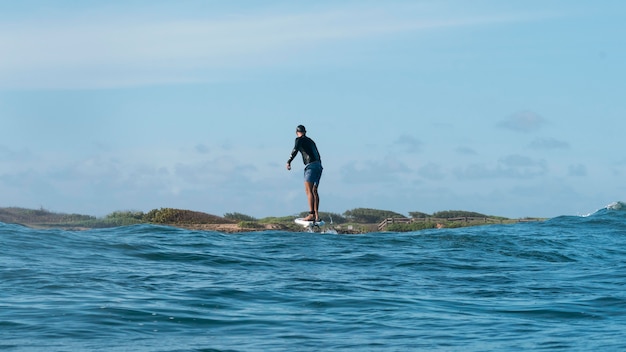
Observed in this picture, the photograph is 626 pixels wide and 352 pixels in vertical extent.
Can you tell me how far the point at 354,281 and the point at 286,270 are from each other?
166 cm

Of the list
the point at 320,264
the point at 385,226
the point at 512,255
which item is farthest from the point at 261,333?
the point at 385,226

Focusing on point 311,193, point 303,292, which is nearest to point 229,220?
point 311,193

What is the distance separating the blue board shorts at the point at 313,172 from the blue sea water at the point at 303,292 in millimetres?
1506

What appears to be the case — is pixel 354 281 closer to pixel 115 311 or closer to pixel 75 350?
pixel 115 311

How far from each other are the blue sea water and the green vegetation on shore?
5.54 metres

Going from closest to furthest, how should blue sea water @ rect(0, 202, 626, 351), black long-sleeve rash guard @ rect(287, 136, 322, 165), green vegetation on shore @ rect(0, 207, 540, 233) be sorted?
1. blue sea water @ rect(0, 202, 626, 351)
2. black long-sleeve rash guard @ rect(287, 136, 322, 165)
3. green vegetation on shore @ rect(0, 207, 540, 233)

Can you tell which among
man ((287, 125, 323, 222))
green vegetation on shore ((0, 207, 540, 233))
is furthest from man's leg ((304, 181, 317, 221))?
green vegetation on shore ((0, 207, 540, 233))

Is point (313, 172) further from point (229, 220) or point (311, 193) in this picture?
point (229, 220)

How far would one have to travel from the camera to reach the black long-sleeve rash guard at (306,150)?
20516 mm

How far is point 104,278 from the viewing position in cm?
1358

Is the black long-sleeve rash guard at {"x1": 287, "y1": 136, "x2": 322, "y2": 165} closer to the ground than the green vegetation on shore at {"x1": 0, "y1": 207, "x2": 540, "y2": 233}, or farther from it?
farther from it

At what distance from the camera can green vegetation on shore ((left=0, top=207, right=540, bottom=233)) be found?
26.7 m

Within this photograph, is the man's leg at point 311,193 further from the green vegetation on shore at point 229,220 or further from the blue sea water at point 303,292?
the green vegetation on shore at point 229,220

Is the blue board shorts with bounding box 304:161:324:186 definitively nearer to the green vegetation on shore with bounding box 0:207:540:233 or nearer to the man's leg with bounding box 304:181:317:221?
the man's leg with bounding box 304:181:317:221
